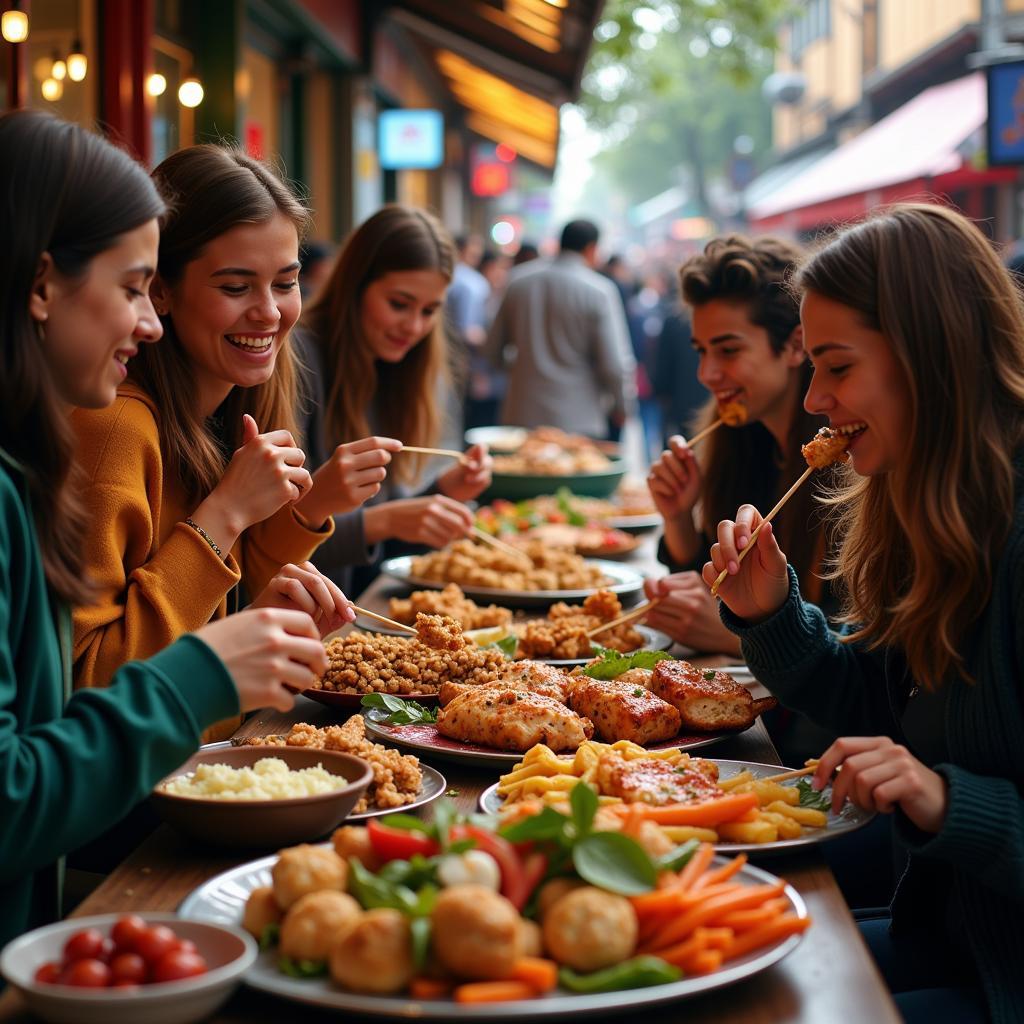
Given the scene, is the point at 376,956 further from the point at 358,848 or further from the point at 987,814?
the point at 987,814

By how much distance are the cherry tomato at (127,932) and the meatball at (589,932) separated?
0.46 m

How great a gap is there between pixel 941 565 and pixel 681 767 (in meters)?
0.54

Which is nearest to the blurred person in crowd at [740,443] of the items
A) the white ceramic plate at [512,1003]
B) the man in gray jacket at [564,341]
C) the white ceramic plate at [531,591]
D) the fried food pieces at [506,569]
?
the white ceramic plate at [531,591]

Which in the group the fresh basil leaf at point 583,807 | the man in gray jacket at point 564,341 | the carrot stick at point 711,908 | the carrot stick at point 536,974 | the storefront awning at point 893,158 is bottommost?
the carrot stick at point 536,974

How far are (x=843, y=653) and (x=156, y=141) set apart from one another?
5649 mm

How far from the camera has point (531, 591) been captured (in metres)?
3.85

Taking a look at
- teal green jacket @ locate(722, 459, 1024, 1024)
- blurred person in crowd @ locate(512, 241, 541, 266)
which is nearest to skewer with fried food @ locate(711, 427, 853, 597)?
teal green jacket @ locate(722, 459, 1024, 1024)

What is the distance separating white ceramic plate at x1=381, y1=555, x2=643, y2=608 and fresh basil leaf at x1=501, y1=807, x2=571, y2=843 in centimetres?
200

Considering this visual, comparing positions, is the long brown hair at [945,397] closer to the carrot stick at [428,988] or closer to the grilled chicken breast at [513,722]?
the grilled chicken breast at [513,722]

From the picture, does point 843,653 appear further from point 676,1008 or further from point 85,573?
point 85,573

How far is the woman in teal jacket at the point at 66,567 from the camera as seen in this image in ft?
5.48

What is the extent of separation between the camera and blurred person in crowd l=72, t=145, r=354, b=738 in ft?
7.96

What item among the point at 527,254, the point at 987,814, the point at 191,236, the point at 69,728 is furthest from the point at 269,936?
the point at 527,254

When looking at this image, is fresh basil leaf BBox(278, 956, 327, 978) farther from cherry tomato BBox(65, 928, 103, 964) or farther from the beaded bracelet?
the beaded bracelet
